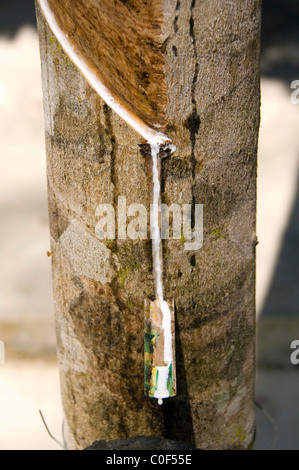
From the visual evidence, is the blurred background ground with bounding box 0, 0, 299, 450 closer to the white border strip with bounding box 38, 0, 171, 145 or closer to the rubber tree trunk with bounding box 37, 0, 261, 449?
the rubber tree trunk with bounding box 37, 0, 261, 449

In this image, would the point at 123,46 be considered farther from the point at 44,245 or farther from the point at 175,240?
the point at 44,245

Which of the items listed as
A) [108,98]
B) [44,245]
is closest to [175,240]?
[108,98]

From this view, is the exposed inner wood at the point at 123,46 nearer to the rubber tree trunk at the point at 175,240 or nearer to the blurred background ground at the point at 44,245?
the rubber tree trunk at the point at 175,240

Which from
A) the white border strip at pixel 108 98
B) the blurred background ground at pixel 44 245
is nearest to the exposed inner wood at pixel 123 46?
the white border strip at pixel 108 98

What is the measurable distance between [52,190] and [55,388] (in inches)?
54.4

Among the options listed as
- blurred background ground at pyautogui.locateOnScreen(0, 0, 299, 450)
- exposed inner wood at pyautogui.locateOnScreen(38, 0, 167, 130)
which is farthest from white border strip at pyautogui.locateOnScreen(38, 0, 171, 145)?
blurred background ground at pyautogui.locateOnScreen(0, 0, 299, 450)

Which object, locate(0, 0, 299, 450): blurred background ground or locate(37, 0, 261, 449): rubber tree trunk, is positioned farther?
locate(0, 0, 299, 450): blurred background ground

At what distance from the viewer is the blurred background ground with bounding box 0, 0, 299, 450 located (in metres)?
2.50

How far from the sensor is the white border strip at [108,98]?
1.24 m

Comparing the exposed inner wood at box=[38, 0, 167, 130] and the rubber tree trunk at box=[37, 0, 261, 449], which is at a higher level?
the exposed inner wood at box=[38, 0, 167, 130]

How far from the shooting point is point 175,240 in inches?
53.2

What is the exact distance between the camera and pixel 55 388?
8.59 feet

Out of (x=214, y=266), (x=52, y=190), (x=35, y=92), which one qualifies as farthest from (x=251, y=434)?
(x=35, y=92)

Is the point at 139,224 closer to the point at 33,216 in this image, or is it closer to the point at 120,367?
the point at 120,367
